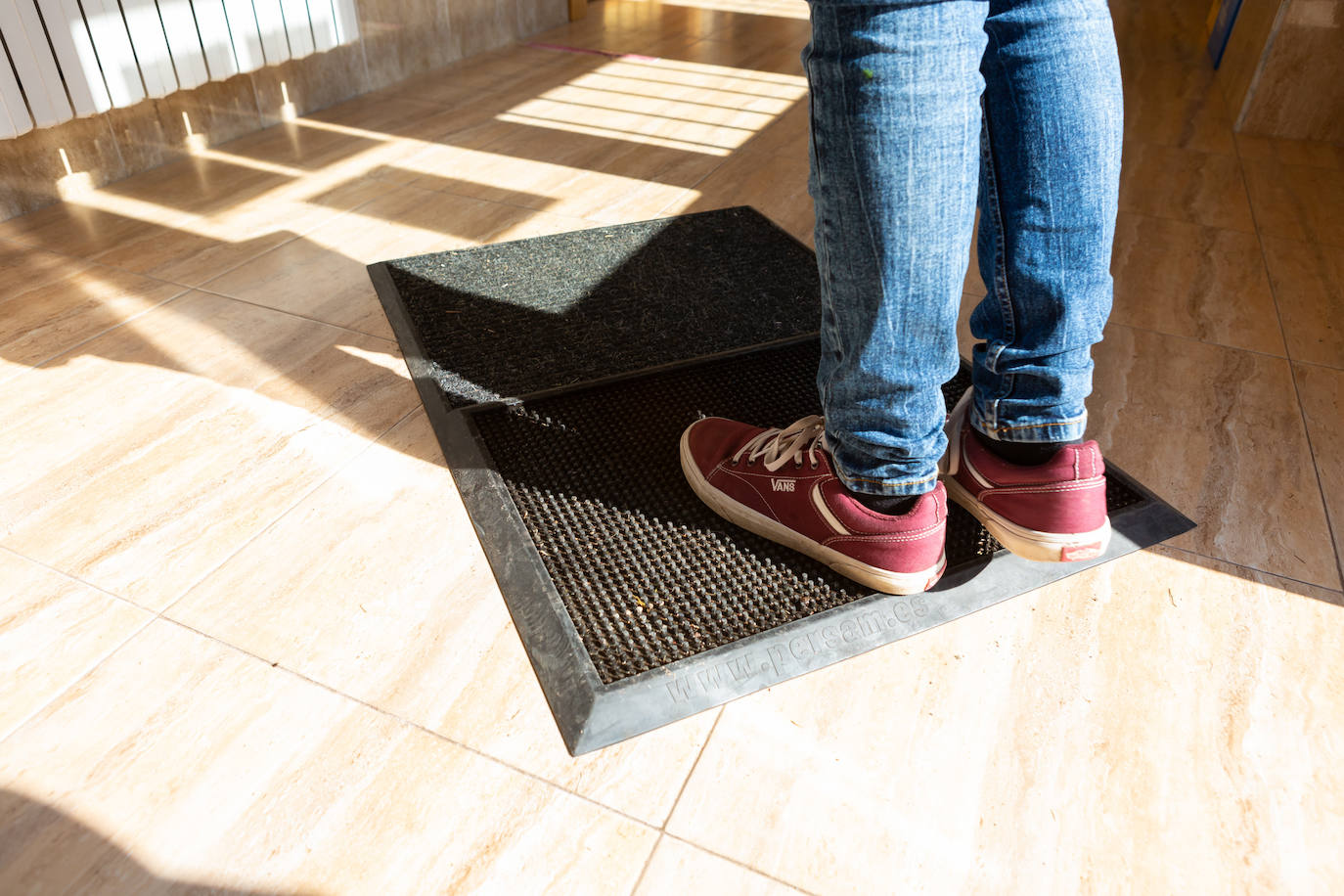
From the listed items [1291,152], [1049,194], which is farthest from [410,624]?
[1291,152]

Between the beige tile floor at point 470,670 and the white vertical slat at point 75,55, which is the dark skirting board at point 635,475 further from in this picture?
the white vertical slat at point 75,55

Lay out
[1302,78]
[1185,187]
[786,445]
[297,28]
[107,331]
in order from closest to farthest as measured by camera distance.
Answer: [786,445]
[107,331]
[1185,187]
[297,28]
[1302,78]

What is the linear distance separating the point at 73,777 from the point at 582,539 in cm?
54

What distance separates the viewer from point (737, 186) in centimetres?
209

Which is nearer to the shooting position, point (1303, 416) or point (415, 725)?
point (415, 725)

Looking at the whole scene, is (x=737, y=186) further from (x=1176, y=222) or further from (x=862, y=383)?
(x=862, y=383)

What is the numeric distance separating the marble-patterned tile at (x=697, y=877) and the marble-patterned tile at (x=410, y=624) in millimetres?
38

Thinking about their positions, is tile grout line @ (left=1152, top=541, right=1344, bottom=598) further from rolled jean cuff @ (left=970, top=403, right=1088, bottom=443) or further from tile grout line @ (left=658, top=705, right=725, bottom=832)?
tile grout line @ (left=658, top=705, right=725, bottom=832)

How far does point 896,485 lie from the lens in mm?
840

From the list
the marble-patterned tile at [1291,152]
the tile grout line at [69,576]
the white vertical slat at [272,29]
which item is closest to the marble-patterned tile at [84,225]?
the white vertical slat at [272,29]

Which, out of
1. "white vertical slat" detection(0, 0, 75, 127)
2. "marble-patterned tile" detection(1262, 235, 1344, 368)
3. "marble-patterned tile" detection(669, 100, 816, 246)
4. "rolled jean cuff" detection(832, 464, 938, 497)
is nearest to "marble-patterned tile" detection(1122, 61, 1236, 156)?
"marble-patterned tile" detection(1262, 235, 1344, 368)

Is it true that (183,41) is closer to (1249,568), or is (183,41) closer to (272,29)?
(272,29)

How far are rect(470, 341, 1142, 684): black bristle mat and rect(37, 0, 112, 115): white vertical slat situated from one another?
4.34ft

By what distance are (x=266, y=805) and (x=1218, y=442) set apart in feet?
4.25
